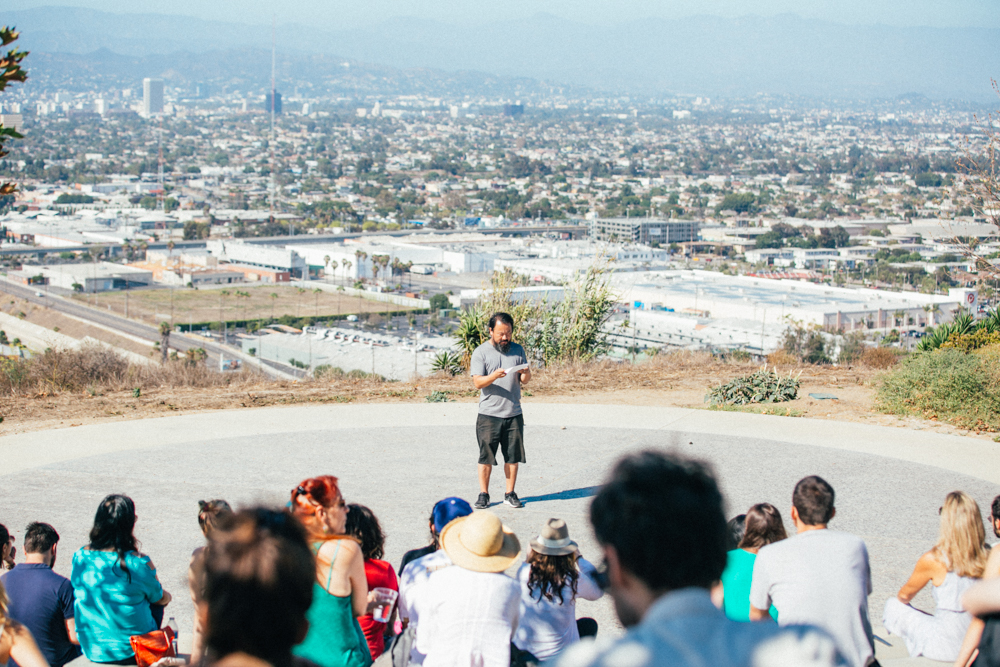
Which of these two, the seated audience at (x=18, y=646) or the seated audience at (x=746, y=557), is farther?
the seated audience at (x=746, y=557)

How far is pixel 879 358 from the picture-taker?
13.4 metres

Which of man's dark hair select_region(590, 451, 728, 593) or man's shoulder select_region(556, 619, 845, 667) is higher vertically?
man's dark hair select_region(590, 451, 728, 593)

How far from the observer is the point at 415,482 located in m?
7.04

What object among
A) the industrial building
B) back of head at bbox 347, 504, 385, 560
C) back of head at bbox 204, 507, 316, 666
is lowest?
the industrial building

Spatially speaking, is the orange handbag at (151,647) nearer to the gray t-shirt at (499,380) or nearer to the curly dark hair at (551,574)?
the curly dark hair at (551,574)

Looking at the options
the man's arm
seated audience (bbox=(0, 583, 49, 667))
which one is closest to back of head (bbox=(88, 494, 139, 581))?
seated audience (bbox=(0, 583, 49, 667))

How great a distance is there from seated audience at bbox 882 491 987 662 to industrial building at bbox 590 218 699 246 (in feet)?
247

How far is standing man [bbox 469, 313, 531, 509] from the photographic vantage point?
20.6 feet

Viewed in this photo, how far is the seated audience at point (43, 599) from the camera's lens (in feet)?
12.0

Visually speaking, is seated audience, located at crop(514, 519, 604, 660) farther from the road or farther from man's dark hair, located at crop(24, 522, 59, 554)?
the road

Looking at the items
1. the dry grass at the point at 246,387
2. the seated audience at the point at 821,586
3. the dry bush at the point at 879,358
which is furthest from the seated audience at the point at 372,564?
the dry bush at the point at 879,358

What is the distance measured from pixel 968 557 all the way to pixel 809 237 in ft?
259

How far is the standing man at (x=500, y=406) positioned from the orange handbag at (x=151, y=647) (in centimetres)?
270

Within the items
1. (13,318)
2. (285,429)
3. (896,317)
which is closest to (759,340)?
(896,317)
